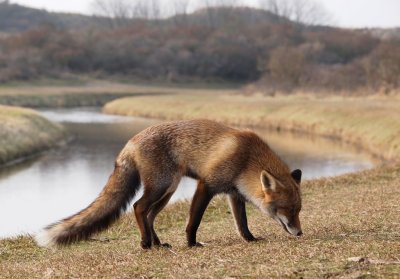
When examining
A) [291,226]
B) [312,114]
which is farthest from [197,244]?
[312,114]

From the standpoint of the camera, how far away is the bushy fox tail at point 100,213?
9.46 m

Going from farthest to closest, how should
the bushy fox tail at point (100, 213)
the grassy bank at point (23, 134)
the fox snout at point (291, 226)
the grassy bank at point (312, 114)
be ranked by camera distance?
the grassy bank at point (312, 114) → the grassy bank at point (23, 134) → the fox snout at point (291, 226) → the bushy fox tail at point (100, 213)

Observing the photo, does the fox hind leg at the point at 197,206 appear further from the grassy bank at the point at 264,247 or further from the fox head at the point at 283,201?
the fox head at the point at 283,201

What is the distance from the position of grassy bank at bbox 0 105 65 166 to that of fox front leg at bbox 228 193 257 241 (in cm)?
2480

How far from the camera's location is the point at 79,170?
30.5 meters

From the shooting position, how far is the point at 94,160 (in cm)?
3388

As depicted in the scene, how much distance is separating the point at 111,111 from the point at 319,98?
21319mm

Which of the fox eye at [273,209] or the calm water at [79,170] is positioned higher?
the fox eye at [273,209]

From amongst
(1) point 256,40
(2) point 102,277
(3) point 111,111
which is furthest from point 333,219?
(1) point 256,40

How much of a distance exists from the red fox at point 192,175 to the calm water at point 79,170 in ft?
26.9

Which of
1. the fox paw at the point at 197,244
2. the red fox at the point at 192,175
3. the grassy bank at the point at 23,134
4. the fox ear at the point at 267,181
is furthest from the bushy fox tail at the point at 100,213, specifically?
the grassy bank at the point at 23,134

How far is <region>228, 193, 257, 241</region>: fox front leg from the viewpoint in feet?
33.8

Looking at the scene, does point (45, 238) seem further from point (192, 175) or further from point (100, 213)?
point (192, 175)

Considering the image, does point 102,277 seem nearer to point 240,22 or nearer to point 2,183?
point 2,183
